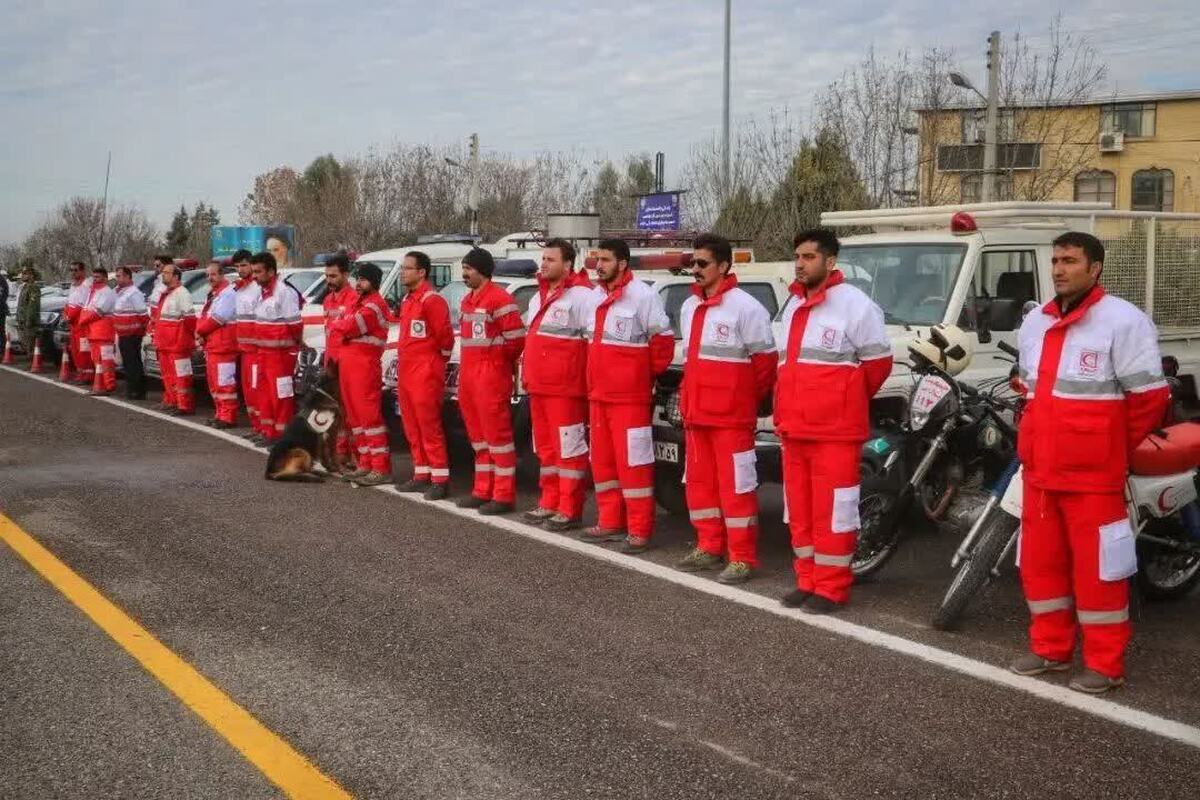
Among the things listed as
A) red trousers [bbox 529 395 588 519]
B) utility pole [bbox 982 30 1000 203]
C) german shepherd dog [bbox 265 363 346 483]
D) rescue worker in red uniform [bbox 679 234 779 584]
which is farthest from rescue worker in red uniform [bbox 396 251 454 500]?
utility pole [bbox 982 30 1000 203]

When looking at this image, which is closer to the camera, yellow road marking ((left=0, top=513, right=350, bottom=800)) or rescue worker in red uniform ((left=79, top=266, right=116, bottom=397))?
yellow road marking ((left=0, top=513, right=350, bottom=800))

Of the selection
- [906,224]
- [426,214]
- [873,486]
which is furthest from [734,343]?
[426,214]

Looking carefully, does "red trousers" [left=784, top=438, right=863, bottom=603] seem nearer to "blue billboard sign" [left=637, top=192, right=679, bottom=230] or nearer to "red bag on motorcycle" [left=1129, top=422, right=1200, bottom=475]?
"red bag on motorcycle" [left=1129, top=422, right=1200, bottom=475]

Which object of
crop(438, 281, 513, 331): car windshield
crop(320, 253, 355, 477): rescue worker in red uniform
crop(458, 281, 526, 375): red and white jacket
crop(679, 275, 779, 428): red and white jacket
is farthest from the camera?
crop(438, 281, 513, 331): car windshield

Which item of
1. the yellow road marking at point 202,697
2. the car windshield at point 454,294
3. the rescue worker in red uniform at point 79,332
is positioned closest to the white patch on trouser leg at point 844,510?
the yellow road marking at point 202,697

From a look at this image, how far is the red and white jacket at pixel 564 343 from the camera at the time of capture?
28.4ft

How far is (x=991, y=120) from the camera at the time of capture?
2273 cm

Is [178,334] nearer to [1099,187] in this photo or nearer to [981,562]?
[981,562]

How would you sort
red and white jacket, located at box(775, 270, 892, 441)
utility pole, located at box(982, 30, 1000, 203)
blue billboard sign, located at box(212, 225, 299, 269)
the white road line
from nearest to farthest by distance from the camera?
the white road line → red and white jacket, located at box(775, 270, 892, 441) → utility pole, located at box(982, 30, 1000, 203) → blue billboard sign, located at box(212, 225, 299, 269)

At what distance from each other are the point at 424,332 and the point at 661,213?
16.3 m

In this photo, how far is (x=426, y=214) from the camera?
150 ft

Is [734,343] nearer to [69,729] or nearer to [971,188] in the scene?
[69,729]

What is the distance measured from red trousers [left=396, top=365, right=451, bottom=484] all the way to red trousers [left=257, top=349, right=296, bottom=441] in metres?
2.74

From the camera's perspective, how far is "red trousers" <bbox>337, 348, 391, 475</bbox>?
416 inches
